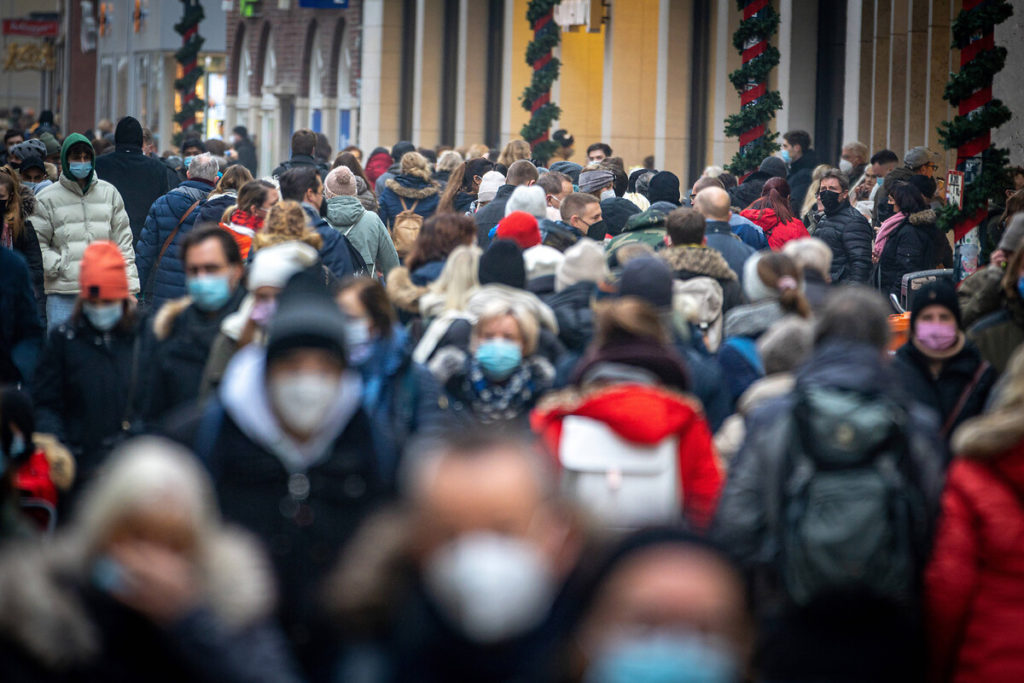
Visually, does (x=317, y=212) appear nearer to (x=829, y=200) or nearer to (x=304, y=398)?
(x=829, y=200)

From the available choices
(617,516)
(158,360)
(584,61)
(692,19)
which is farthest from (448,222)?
(584,61)

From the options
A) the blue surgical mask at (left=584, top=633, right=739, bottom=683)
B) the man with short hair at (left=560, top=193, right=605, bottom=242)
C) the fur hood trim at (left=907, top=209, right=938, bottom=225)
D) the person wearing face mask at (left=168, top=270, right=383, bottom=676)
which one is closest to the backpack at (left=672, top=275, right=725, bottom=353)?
the man with short hair at (left=560, top=193, right=605, bottom=242)

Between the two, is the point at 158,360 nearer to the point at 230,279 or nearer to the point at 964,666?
the point at 230,279

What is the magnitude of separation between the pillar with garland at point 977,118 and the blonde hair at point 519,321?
6.66 meters

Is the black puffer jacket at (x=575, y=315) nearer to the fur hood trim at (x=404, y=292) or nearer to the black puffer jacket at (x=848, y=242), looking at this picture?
the fur hood trim at (x=404, y=292)

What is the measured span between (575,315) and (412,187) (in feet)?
23.0

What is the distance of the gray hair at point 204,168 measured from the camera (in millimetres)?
12766

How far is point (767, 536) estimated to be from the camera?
4871 mm

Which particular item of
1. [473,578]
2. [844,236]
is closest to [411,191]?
[844,236]

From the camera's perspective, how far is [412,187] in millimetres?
14570

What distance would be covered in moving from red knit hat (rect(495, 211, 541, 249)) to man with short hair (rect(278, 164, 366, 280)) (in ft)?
3.18

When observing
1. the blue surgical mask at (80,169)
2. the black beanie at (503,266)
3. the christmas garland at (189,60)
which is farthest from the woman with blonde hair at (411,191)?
the christmas garland at (189,60)

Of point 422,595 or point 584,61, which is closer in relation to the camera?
point 422,595

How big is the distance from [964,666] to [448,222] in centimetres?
449
